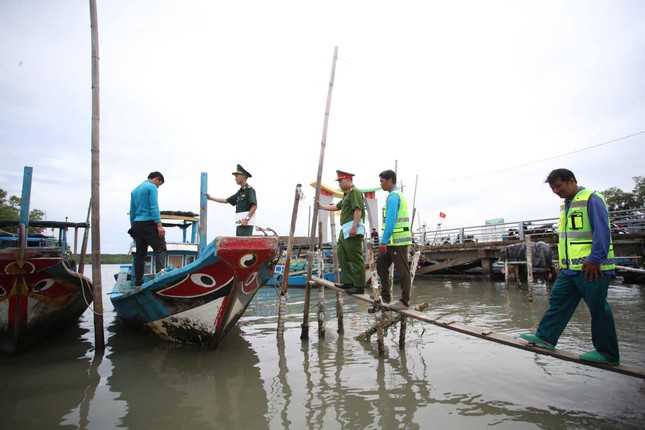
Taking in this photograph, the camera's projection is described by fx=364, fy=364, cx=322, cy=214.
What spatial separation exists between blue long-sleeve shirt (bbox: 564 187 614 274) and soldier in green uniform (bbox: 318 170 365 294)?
283cm

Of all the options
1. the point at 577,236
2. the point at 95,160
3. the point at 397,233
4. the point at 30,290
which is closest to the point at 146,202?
the point at 95,160

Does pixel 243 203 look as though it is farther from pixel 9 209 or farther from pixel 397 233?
pixel 9 209

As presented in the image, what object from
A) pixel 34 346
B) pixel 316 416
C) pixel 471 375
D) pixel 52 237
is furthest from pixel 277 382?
pixel 52 237

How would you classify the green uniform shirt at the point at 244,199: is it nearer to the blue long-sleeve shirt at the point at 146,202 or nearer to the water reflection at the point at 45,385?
the blue long-sleeve shirt at the point at 146,202

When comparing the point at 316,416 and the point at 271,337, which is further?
the point at 271,337

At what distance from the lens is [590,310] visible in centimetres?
319

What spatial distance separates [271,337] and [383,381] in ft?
9.92

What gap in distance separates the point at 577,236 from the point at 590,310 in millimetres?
652

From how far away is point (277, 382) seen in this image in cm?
439

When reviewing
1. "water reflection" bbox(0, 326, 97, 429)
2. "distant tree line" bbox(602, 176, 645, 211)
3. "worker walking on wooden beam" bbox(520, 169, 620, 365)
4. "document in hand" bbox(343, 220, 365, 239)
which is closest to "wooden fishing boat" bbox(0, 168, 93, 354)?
"water reflection" bbox(0, 326, 97, 429)

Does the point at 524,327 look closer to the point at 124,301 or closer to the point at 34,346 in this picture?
the point at 124,301

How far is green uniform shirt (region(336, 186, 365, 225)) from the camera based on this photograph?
17.6 ft

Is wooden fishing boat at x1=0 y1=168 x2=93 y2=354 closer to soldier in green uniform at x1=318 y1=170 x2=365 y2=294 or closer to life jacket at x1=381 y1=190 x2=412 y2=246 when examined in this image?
soldier in green uniform at x1=318 y1=170 x2=365 y2=294

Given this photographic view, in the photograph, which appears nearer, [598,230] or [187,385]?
[598,230]
